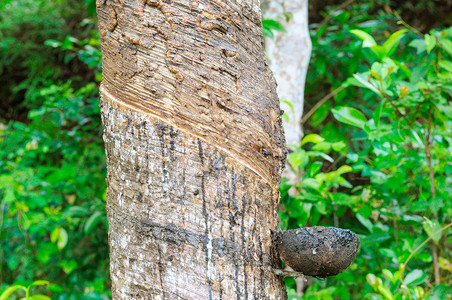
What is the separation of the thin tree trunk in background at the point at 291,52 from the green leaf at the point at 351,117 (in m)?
0.52

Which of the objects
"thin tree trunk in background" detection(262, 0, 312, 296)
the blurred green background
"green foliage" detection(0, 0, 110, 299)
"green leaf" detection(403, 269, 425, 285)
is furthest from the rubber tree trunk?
"green foliage" detection(0, 0, 110, 299)

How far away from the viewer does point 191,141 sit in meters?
0.70

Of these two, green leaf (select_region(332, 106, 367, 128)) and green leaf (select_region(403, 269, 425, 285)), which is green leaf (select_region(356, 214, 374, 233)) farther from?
green leaf (select_region(332, 106, 367, 128))

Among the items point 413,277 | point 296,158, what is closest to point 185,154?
point 296,158

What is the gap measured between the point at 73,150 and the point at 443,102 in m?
1.92

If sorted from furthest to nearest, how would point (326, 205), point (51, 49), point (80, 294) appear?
point (51, 49), point (80, 294), point (326, 205)

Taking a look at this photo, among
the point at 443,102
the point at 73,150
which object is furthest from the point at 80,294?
the point at 443,102

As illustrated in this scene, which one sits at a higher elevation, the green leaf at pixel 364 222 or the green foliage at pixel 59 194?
the green leaf at pixel 364 222

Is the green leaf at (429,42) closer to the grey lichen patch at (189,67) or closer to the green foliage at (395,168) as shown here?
the green foliage at (395,168)

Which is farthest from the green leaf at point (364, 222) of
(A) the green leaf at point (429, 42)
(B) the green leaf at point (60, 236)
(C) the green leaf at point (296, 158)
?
(B) the green leaf at point (60, 236)

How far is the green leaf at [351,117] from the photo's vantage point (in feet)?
4.26

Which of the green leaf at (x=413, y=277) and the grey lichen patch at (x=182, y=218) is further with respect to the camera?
the green leaf at (x=413, y=277)

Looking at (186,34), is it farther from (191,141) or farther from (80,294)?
(80,294)

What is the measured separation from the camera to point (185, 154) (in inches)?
27.5
